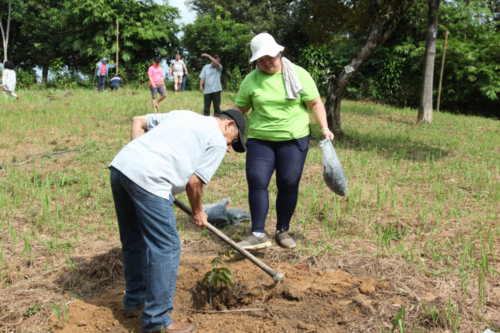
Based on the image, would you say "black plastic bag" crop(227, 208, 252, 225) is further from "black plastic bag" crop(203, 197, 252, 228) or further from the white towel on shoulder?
the white towel on shoulder

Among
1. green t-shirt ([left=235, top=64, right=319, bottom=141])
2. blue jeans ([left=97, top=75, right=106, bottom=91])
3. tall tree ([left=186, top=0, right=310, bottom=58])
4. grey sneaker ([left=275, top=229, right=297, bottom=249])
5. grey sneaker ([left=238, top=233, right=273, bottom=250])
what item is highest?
tall tree ([left=186, top=0, right=310, bottom=58])

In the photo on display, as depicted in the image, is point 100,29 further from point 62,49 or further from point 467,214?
point 467,214

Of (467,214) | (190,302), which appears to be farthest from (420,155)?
(190,302)

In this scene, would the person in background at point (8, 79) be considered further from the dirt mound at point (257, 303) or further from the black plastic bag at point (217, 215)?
the dirt mound at point (257, 303)

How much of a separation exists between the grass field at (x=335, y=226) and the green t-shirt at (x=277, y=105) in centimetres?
102

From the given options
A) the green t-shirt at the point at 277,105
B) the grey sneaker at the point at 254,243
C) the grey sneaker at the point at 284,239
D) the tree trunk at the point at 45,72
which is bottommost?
the grey sneaker at the point at 284,239

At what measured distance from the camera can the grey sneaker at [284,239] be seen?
3422 mm

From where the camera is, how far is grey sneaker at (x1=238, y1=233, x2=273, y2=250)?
3123 millimetres

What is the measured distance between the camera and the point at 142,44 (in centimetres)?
2084

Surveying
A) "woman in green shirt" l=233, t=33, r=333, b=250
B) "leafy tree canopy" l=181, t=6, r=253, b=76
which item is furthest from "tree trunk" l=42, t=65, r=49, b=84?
"woman in green shirt" l=233, t=33, r=333, b=250

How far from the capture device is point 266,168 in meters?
3.27

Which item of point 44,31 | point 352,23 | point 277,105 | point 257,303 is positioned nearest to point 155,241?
point 257,303

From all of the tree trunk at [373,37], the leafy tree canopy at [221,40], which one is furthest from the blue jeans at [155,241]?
the leafy tree canopy at [221,40]

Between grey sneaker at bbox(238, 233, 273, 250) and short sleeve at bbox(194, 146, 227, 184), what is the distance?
1082 millimetres
